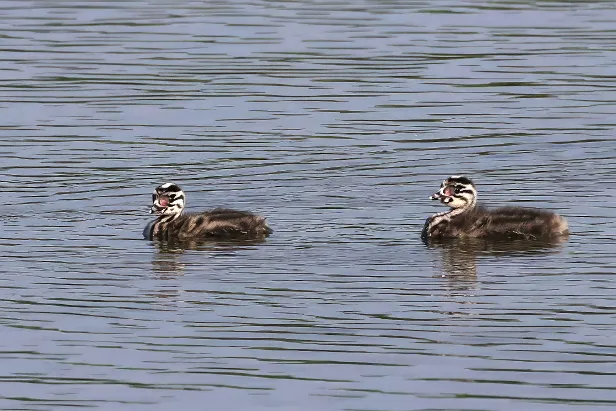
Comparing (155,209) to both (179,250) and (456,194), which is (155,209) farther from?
Answer: (456,194)

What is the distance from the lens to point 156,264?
54.1 ft

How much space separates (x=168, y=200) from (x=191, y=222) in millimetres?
448

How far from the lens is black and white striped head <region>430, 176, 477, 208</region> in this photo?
18188 millimetres

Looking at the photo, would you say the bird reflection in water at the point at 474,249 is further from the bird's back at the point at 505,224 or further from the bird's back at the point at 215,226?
the bird's back at the point at 215,226

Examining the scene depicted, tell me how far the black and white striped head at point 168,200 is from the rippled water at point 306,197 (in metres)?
0.38

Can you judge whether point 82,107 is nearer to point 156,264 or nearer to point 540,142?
point 540,142

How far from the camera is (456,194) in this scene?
59.8 feet

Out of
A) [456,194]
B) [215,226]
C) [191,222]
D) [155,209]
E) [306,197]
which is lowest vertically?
[215,226]

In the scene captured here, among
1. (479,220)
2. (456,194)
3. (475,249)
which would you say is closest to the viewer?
(475,249)

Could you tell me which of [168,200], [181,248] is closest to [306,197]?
[168,200]

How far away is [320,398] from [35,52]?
16.9 meters

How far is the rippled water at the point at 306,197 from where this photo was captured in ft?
41.4

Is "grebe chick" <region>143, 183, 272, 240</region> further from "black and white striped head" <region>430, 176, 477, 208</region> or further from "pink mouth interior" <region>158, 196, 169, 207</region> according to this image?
"black and white striped head" <region>430, 176, 477, 208</region>

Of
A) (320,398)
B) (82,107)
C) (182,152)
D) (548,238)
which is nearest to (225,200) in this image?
(182,152)
